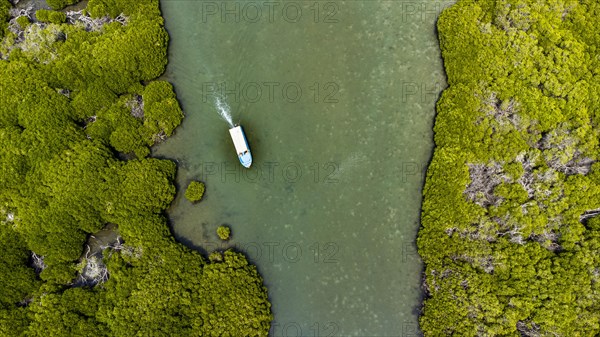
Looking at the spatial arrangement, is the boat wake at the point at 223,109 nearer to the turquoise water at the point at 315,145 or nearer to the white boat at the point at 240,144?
the turquoise water at the point at 315,145

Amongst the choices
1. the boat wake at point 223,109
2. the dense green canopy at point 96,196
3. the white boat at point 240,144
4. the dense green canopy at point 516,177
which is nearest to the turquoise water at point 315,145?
the boat wake at point 223,109

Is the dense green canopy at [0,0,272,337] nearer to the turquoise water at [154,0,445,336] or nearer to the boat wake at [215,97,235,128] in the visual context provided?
the turquoise water at [154,0,445,336]

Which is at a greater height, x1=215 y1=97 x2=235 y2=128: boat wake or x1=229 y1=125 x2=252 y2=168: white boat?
x1=215 y1=97 x2=235 y2=128: boat wake

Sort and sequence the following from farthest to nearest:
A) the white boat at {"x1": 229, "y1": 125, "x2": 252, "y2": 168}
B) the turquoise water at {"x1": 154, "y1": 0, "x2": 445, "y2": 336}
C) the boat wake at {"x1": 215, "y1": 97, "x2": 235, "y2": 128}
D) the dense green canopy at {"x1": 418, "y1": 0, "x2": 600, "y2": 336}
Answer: the boat wake at {"x1": 215, "y1": 97, "x2": 235, "y2": 128} < the turquoise water at {"x1": 154, "y1": 0, "x2": 445, "y2": 336} < the white boat at {"x1": 229, "y1": 125, "x2": 252, "y2": 168} < the dense green canopy at {"x1": 418, "y1": 0, "x2": 600, "y2": 336}

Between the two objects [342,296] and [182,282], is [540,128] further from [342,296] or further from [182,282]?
[182,282]

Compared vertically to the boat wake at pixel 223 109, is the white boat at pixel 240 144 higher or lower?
lower

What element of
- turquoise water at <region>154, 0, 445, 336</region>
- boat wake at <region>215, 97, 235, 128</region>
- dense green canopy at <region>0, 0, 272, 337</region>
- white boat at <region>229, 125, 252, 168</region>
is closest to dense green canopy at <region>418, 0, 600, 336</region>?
turquoise water at <region>154, 0, 445, 336</region>
